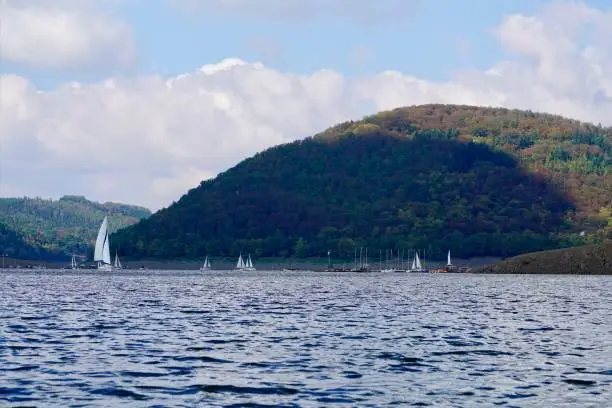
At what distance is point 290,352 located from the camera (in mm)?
54406

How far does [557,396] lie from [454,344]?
67.1ft

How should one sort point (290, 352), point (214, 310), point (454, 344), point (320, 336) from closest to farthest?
point (290, 352) → point (454, 344) → point (320, 336) → point (214, 310)

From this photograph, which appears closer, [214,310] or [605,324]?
[605,324]

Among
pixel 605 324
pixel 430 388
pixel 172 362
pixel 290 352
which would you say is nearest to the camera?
pixel 430 388

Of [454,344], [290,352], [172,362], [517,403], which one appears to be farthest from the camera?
[454,344]

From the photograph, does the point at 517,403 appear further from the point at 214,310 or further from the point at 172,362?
the point at 214,310

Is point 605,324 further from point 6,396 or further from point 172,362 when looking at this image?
point 6,396

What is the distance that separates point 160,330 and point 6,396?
1144 inches

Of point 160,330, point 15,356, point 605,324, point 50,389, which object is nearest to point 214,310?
point 160,330

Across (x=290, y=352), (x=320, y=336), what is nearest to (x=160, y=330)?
(x=320, y=336)

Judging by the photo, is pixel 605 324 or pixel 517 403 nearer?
pixel 517 403

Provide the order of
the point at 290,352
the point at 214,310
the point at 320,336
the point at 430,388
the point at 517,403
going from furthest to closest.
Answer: the point at 214,310, the point at 320,336, the point at 290,352, the point at 430,388, the point at 517,403

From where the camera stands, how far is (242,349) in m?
55.8

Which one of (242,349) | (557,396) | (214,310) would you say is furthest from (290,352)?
(214,310)
